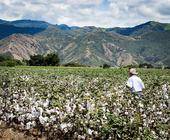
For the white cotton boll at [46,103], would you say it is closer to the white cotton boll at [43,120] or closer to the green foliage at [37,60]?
the white cotton boll at [43,120]

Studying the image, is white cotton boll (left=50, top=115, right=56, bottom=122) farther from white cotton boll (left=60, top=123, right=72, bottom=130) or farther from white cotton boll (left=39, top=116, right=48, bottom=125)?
white cotton boll (left=60, top=123, right=72, bottom=130)

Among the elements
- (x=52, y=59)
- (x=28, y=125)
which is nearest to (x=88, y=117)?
(x=28, y=125)

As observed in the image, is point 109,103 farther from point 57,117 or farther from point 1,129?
point 1,129

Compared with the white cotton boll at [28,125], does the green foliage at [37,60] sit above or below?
below

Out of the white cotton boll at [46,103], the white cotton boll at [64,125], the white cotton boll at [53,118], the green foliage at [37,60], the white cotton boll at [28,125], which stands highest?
the white cotton boll at [46,103]

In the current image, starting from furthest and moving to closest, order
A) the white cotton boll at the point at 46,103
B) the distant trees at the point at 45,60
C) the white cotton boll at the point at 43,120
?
the distant trees at the point at 45,60 → the white cotton boll at the point at 46,103 → the white cotton boll at the point at 43,120

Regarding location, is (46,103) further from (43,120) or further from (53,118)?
(53,118)

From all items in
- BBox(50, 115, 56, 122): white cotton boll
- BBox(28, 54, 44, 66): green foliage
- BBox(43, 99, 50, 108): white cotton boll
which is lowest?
BBox(28, 54, 44, 66): green foliage

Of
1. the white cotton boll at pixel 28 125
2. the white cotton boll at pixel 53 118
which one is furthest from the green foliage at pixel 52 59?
the white cotton boll at pixel 53 118

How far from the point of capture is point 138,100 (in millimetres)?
13422

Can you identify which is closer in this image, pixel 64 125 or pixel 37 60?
pixel 64 125

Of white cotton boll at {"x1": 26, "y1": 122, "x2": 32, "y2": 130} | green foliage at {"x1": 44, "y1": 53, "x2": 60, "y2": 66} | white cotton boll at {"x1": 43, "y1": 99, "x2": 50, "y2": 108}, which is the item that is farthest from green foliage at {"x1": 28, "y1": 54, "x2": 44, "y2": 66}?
white cotton boll at {"x1": 26, "y1": 122, "x2": 32, "y2": 130}

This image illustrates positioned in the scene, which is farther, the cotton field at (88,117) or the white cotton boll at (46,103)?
the white cotton boll at (46,103)

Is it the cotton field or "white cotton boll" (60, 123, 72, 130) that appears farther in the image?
"white cotton boll" (60, 123, 72, 130)
